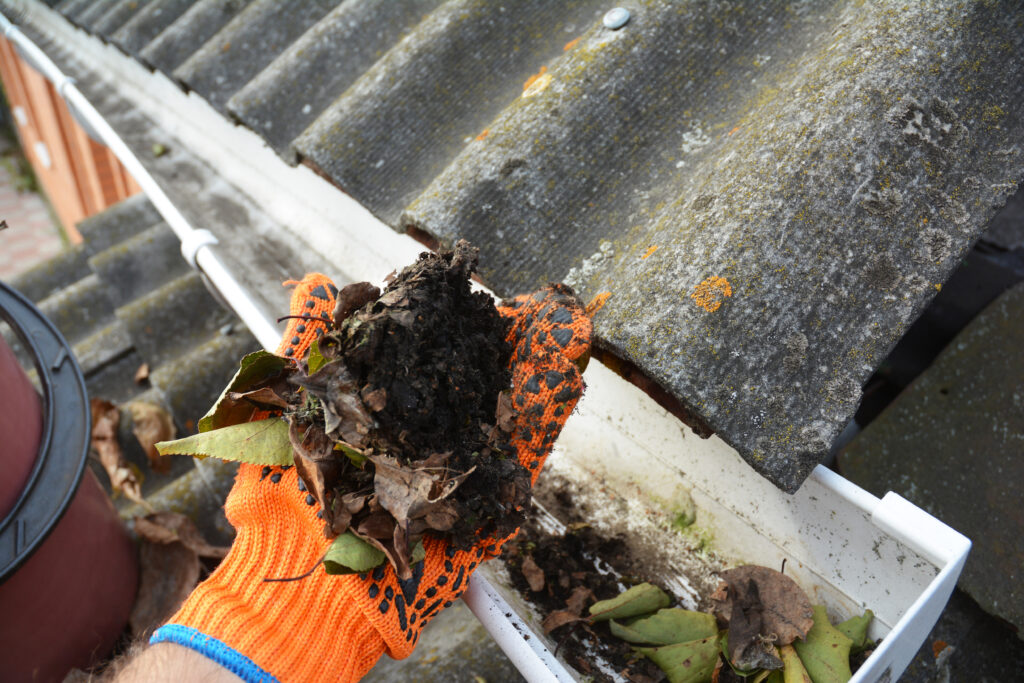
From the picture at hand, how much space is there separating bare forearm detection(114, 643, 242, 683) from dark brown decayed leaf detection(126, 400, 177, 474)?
139cm

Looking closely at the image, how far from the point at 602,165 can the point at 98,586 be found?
5.57 ft

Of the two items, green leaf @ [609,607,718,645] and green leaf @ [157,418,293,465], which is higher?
green leaf @ [157,418,293,465]

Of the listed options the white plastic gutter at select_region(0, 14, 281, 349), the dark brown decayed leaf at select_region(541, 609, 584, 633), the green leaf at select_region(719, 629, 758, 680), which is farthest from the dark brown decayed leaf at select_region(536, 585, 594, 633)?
the white plastic gutter at select_region(0, 14, 281, 349)

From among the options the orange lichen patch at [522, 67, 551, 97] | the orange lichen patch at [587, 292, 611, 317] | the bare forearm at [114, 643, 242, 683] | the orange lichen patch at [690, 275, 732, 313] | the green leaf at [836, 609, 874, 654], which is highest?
the orange lichen patch at [522, 67, 551, 97]

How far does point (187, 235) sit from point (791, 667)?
2254 millimetres

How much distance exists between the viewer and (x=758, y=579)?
→ 1.34 meters

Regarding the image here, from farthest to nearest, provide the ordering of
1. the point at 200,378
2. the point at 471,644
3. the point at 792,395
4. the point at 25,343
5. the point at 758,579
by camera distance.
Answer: the point at 200,378 < the point at 25,343 < the point at 471,644 < the point at 758,579 < the point at 792,395

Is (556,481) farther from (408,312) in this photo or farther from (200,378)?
(200,378)

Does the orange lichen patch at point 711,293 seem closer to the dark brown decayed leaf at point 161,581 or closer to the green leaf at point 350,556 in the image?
the green leaf at point 350,556

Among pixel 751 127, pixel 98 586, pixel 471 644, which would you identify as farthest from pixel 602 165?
pixel 98 586

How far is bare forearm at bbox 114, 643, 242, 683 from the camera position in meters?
1.10

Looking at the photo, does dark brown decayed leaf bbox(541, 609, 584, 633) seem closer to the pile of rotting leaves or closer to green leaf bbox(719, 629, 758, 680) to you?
the pile of rotting leaves

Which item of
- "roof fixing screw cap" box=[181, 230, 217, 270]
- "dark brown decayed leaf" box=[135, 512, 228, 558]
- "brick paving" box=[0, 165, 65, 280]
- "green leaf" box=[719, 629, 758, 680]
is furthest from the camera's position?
"brick paving" box=[0, 165, 65, 280]

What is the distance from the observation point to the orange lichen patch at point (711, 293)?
1198mm
